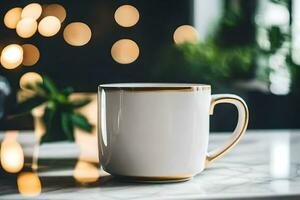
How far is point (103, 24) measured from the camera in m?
2.23

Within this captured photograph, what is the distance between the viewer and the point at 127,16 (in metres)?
2.23

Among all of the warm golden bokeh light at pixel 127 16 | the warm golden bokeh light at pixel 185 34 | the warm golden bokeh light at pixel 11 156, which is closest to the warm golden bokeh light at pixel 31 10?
the warm golden bokeh light at pixel 127 16

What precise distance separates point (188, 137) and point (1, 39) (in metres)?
1.79

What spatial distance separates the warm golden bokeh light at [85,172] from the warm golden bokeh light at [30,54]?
62.7 inches

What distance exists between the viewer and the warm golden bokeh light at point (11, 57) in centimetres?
216

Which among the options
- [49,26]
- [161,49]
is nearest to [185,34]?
[161,49]

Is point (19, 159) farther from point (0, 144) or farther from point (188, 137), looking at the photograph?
point (188, 137)

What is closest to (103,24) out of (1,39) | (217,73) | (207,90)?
(1,39)

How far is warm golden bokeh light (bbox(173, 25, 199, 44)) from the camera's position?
2150mm

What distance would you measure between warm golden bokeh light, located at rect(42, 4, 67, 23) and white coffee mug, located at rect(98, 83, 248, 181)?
1.71m

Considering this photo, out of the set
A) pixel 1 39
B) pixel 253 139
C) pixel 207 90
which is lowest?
pixel 253 139

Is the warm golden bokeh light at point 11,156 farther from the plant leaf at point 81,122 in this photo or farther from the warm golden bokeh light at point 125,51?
the warm golden bokeh light at point 125,51

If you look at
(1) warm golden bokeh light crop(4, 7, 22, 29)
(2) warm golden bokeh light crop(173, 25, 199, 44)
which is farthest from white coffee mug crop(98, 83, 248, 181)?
(1) warm golden bokeh light crop(4, 7, 22, 29)

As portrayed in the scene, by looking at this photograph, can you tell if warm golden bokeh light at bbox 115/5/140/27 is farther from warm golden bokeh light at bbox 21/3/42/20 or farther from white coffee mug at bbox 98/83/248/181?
white coffee mug at bbox 98/83/248/181
